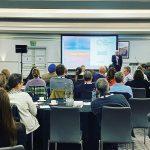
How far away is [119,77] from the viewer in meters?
6.09

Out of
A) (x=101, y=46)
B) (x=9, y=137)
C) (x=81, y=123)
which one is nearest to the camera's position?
(x=9, y=137)

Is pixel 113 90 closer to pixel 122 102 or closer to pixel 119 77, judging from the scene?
pixel 119 77

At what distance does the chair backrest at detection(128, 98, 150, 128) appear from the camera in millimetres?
5562

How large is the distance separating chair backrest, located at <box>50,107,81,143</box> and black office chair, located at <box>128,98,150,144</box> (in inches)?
50.2

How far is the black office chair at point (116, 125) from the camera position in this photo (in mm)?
4484

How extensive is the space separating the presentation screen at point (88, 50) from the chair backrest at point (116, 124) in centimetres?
1093

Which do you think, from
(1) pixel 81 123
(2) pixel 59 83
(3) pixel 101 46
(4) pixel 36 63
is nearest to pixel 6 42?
(4) pixel 36 63

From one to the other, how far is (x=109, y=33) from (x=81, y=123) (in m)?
11.6

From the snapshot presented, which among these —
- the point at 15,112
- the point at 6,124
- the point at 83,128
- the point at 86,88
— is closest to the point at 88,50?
the point at 86,88

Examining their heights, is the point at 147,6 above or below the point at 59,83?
above

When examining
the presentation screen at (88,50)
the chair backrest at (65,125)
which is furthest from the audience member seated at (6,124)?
the presentation screen at (88,50)

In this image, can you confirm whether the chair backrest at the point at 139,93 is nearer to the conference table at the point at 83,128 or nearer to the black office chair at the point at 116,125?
the conference table at the point at 83,128

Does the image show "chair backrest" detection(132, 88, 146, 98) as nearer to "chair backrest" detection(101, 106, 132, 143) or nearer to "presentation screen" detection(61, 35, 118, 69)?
"chair backrest" detection(101, 106, 132, 143)

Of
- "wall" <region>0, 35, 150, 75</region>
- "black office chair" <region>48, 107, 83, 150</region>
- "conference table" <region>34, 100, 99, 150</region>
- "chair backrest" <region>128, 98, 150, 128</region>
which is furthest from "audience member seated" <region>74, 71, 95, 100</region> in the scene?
"wall" <region>0, 35, 150, 75</region>
